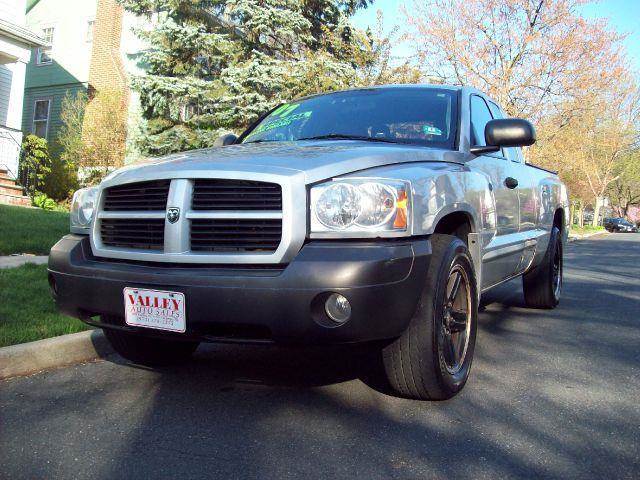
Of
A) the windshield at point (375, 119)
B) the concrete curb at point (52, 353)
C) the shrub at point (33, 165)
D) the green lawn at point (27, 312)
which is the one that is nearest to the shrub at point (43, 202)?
the shrub at point (33, 165)

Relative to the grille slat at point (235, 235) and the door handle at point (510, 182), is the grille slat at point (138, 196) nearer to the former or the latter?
the grille slat at point (235, 235)

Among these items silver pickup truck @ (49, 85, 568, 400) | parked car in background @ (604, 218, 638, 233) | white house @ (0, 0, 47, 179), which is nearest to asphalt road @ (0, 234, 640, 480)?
silver pickup truck @ (49, 85, 568, 400)

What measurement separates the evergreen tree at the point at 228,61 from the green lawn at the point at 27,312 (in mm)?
8982

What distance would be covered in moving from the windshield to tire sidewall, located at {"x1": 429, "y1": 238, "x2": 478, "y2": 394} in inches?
34.0

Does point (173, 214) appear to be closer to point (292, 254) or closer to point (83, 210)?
point (292, 254)

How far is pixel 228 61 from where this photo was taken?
1519 centimetres

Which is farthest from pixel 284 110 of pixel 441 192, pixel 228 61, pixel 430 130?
pixel 228 61

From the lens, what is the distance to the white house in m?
14.8

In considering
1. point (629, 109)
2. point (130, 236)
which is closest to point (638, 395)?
point (130, 236)

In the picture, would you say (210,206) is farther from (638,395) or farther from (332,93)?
(638,395)

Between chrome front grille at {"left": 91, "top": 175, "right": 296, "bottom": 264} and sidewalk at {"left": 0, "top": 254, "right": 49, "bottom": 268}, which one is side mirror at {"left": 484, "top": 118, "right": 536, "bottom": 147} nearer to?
chrome front grille at {"left": 91, "top": 175, "right": 296, "bottom": 264}

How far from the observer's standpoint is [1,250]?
7445 mm

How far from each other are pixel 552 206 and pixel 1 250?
637 centimetres

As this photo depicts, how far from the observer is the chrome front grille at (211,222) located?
2.69 metres
